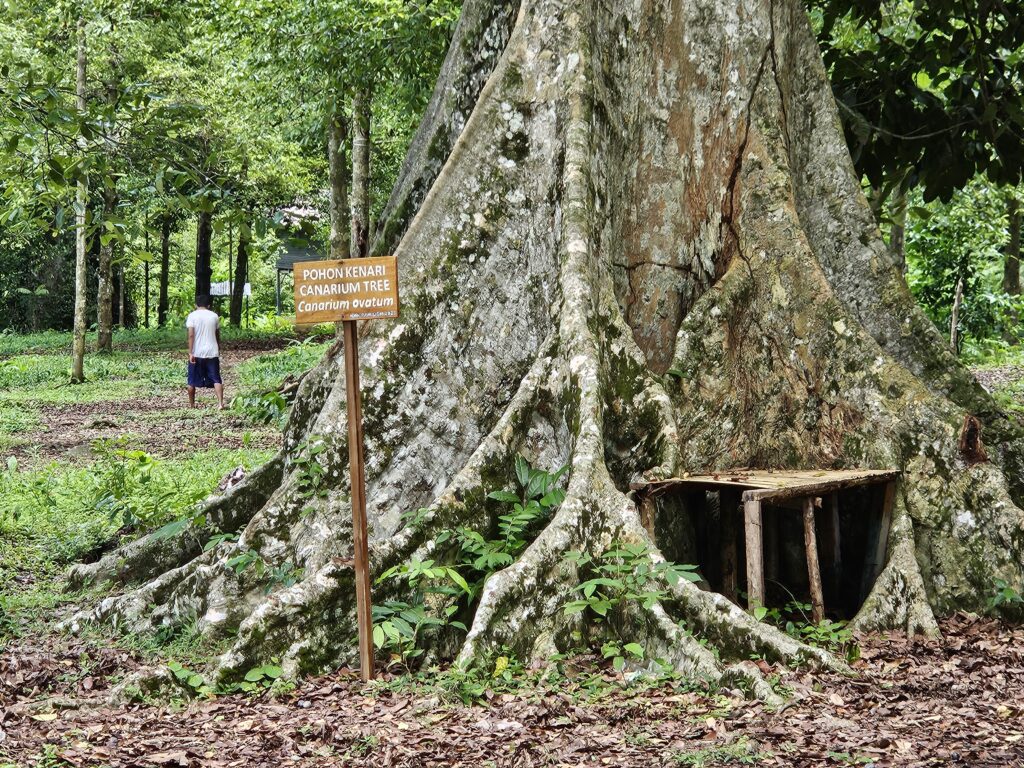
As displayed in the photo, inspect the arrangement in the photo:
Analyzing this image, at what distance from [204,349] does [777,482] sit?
13126 millimetres

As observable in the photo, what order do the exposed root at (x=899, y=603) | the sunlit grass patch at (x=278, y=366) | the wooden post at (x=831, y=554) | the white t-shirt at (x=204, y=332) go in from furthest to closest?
1. the sunlit grass patch at (x=278, y=366)
2. the white t-shirt at (x=204, y=332)
3. the wooden post at (x=831, y=554)
4. the exposed root at (x=899, y=603)

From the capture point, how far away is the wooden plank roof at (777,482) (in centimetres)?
576

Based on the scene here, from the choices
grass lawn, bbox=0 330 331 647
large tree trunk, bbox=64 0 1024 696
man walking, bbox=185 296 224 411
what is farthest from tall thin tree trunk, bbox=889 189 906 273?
man walking, bbox=185 296 224 411

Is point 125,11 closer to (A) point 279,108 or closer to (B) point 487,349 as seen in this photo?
(A) point 279,108

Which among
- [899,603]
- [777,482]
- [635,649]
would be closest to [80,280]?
[777,482]

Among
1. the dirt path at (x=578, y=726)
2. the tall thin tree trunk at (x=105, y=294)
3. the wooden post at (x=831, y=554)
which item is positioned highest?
the tall thin tree trunk at (x=105, y=294)

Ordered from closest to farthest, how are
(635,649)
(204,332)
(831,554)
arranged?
(635,649)
(831,554)
(204,332)

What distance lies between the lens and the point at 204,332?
1722cm

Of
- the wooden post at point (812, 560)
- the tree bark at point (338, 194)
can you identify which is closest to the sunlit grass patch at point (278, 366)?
the tree bark at point (338, 194)

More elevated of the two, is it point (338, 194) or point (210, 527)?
point (338, 194)

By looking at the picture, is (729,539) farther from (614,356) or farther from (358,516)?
(358,516)

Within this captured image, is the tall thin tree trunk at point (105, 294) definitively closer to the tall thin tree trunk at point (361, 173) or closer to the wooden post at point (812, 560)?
the tall thin tree trunk at point (361, 173)

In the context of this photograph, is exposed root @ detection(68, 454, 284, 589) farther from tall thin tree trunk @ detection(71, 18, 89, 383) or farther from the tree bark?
the tree bark

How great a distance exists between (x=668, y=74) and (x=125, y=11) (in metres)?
14.9
